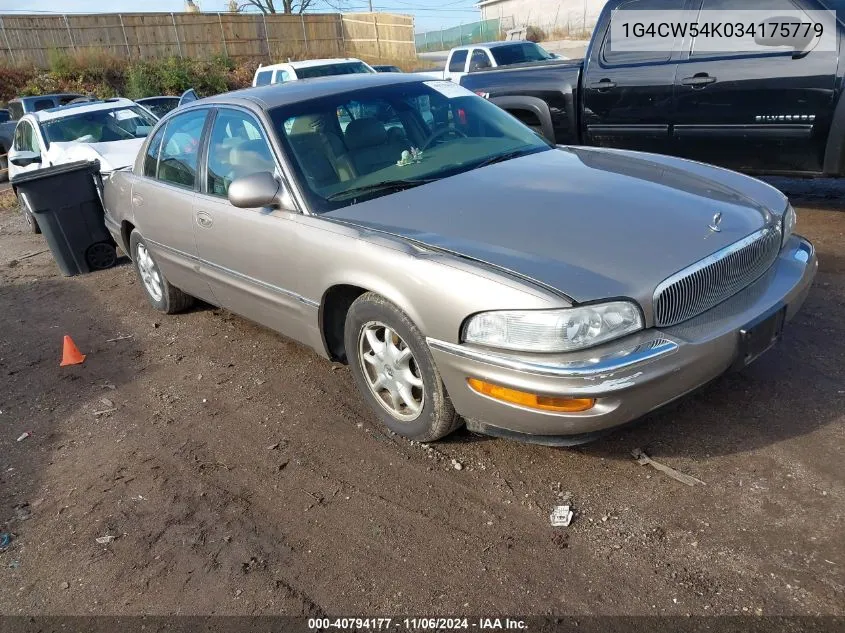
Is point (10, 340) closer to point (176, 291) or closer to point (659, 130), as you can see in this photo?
point (176, 291)

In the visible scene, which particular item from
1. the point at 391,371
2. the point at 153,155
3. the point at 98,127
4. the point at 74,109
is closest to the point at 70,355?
the point at 153,155

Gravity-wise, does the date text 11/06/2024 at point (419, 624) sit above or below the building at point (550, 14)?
above

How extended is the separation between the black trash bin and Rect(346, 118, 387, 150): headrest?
14.2 feet

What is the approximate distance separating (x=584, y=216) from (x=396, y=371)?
113cm

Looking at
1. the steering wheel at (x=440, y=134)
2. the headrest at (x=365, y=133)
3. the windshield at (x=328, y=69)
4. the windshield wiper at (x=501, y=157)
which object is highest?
the headrest at (x=365, y=133)

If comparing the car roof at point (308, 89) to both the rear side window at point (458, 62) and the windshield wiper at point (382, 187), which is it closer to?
the windshield wiper at point (382, 187)

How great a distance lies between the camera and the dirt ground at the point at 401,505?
2.47 meters

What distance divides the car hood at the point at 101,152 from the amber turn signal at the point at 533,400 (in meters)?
7.19

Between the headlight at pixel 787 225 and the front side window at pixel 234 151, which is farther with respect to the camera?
the front side window at pixel 234 151

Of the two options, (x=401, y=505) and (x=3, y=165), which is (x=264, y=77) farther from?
(x=401, y=505)

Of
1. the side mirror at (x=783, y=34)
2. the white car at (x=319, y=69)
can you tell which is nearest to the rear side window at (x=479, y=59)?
the white car at (x=319, y=69)

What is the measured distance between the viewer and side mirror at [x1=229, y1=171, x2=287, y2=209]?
11.7ft

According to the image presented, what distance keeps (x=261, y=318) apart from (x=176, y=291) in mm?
1632

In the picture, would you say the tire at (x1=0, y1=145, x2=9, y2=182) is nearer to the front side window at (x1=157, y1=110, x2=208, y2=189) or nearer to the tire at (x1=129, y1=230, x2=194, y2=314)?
the tire at (x1=129, y1=230, x2=194, y2=314)
